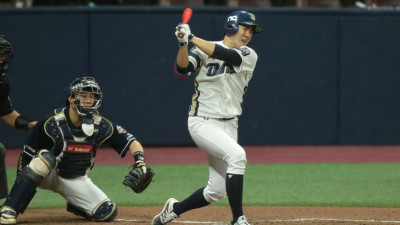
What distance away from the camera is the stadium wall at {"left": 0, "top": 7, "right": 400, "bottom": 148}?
1425 cm

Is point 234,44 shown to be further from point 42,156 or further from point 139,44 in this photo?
point 139,44

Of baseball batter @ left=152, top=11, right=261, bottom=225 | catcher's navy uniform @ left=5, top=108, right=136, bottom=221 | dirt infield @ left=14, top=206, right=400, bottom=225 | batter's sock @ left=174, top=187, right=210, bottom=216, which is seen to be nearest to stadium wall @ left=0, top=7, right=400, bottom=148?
dirt infield @ left=14, top=206, right=400, bottom=225

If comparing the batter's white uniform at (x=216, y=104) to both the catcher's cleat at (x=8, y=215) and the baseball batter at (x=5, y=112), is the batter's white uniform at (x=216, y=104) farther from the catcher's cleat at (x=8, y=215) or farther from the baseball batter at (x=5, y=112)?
the baseball batter at (x=5, y=112)

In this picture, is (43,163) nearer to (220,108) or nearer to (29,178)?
(29,178)

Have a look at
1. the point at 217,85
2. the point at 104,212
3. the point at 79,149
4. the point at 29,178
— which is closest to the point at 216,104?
the point at 217,85

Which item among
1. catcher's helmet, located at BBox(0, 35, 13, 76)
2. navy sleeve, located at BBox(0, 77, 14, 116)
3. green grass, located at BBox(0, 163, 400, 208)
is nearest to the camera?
catcher's helmet, located at BBox(0, 35, 13, 76)

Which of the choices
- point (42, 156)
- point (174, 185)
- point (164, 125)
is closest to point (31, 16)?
point (164, 125)

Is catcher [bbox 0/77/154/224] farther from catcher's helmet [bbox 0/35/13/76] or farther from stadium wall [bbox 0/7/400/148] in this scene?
stadium wall [bbox 0/7/400/148]

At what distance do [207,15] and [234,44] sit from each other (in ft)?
23.1

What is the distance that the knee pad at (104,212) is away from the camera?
777 cm

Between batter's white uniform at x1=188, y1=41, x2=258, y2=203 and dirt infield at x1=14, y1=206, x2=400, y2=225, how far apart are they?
0.67 meters

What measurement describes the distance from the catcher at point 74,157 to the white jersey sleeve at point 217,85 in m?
0.78

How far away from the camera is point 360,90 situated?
48.7 feet

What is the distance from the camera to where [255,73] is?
14.6 metres
